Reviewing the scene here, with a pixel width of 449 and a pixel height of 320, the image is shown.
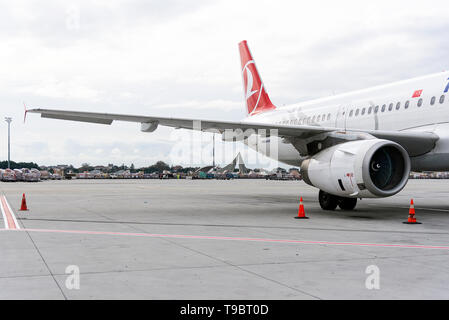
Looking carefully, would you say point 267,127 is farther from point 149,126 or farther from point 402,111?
point 402,111

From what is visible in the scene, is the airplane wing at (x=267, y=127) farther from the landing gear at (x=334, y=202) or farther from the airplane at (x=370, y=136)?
the landing gear at (x=334, y=202)

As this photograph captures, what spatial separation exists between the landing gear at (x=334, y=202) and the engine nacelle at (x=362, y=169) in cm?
161

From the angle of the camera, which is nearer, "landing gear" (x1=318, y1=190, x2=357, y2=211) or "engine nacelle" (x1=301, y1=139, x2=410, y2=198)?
"engine nacelle" (x1=301, y1=139, x2=410, y2=198)

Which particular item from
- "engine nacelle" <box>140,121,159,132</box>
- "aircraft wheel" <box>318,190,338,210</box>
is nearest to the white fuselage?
"aircraft wheel" <box>318,190,338,210</box>

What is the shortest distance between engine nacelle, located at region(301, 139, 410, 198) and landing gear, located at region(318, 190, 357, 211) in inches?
63.4

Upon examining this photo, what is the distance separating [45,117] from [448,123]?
35.2ft

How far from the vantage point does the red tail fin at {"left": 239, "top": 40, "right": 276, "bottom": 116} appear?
23.5m

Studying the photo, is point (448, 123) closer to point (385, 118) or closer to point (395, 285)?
point (385, 118)

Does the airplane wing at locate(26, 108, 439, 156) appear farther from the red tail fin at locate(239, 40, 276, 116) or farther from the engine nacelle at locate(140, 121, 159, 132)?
the red tail fin at locate(239, 40, 276, 116)

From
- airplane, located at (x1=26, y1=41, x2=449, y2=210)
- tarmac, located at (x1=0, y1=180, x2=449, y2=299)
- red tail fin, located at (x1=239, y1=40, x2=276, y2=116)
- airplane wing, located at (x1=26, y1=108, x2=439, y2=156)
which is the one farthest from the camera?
red tail fin, located at (x1=239, y1=40, x2=276, y2=116)

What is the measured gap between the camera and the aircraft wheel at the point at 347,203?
14.1 metres

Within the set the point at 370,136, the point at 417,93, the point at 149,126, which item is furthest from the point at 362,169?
the point at 149,126

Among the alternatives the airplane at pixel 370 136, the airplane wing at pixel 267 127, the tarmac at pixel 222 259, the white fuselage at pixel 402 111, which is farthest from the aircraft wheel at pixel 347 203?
the tarmac at pixel 222 259
